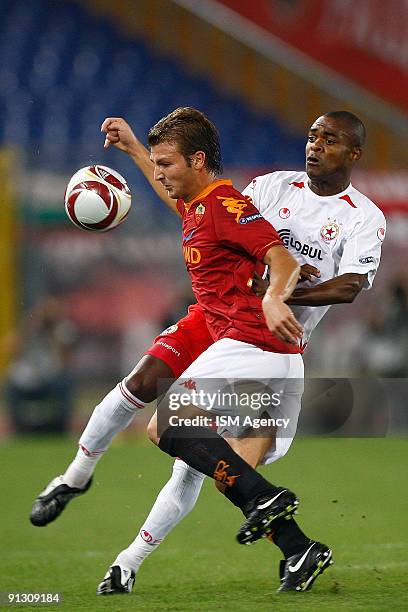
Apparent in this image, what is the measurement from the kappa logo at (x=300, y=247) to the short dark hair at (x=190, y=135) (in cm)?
46

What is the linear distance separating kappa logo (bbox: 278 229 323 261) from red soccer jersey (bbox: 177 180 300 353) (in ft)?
1.30

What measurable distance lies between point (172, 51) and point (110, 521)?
9.36 m

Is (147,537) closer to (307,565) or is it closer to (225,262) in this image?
(307,565)

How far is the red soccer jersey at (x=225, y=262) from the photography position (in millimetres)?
4438

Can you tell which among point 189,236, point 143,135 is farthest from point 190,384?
point 143,135

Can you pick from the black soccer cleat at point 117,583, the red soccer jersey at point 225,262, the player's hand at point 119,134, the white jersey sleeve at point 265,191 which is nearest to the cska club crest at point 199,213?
the red soccer jersey at point 225,262

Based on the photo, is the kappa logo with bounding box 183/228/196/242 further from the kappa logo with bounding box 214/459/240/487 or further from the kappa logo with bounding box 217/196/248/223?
the kappa logo with bounding box 214/459/240/487

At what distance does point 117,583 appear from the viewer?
4746 millimetres

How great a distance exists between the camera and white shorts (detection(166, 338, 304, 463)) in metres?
4.47

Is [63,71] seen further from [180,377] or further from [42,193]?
[180,377]

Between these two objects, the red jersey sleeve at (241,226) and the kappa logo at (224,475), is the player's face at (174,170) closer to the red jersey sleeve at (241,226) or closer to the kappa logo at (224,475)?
the red jersey sleeve at (241,226)

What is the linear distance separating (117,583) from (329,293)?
5.11ft

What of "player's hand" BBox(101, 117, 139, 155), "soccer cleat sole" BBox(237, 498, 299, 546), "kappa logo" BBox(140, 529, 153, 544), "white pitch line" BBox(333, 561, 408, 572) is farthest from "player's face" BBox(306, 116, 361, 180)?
"white pitch line" BBox(333, 561, 408, 572)

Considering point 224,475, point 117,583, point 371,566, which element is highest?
point 224,475
